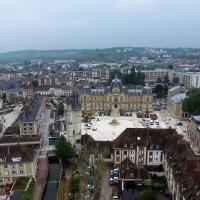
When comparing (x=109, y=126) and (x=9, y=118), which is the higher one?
(x=109, y=126)

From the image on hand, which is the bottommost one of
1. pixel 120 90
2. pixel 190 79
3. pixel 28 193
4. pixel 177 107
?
pixel 28 193

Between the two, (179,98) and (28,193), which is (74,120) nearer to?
(28,193)

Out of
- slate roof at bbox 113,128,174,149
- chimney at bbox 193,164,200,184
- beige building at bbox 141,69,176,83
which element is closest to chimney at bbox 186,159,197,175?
chimney at bbox 193,164,200,184

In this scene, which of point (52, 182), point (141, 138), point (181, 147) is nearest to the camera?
point (181, 147)

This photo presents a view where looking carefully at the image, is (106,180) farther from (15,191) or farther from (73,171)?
(15,191)

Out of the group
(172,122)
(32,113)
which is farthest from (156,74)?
(32,113)

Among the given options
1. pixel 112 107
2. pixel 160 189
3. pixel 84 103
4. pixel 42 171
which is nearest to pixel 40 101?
pixel 84 103

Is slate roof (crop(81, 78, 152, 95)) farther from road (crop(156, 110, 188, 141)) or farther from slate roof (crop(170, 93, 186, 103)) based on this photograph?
slate roof (crop(170, 93, 186, 103))
